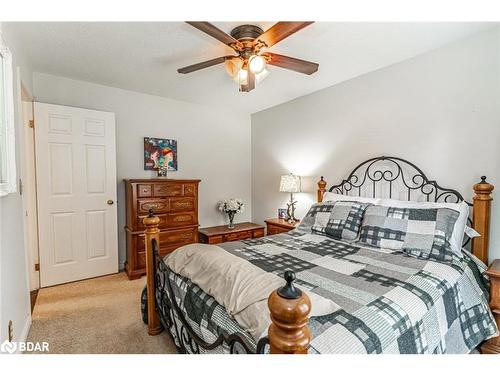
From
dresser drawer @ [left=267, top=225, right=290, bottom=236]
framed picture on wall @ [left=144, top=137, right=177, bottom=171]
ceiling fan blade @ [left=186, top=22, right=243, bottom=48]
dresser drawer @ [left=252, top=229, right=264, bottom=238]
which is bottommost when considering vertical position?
dresser drawer @ [left=252, top=229, right=264, bottom=238]

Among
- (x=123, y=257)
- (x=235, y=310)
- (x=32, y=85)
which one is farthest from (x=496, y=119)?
(x=32, y=85)

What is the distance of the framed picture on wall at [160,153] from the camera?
3498mm

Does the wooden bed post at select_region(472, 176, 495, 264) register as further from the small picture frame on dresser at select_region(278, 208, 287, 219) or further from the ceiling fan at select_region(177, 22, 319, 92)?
the small picture frame on dresser at select_region(278, 208, 287, 219)

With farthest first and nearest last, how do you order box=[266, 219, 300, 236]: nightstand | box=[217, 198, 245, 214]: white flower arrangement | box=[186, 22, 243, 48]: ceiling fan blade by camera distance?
box=[217, 198, 245, 214]: white flower arrangement
box=[266, 219, 300, 236]: nightstand
box=[186, 22, 243, 48]: ceiling fan blade

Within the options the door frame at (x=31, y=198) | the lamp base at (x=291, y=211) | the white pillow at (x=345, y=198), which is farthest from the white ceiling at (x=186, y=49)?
the lamp base at (x=291, y=211)

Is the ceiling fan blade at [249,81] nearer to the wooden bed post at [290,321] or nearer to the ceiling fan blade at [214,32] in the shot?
the ceiling fan blade at [214,32]

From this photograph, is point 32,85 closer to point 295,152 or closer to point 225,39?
point 225,39

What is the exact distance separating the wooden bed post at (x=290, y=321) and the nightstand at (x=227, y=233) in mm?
2931

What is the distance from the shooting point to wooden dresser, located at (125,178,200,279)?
121 inches

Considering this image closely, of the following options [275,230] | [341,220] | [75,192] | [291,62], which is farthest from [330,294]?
[75,192]

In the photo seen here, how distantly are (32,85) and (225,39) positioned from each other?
245cm

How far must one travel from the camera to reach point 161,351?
5.79 feet

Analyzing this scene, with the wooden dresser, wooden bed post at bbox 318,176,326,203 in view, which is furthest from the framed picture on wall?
wooden bed post at bbox 318,176,326,203

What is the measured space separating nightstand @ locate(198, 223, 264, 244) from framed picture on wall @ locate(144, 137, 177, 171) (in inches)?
42.0
